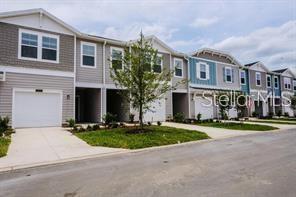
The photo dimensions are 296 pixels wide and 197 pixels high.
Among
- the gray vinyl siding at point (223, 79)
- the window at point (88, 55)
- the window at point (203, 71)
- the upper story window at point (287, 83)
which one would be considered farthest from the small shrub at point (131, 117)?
the upper story window at point (287, 83)

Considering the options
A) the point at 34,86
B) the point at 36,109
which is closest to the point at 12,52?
the point at 34,86

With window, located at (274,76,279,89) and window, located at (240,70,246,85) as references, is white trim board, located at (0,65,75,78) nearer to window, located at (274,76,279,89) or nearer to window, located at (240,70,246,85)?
window, located at (240,70,246,85)

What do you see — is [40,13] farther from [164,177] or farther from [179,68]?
[164,177]

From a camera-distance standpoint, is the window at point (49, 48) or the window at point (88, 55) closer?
the window at point (49, 48)

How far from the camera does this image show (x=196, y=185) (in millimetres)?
5305

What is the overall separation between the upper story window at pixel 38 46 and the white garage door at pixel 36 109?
228 centimetres

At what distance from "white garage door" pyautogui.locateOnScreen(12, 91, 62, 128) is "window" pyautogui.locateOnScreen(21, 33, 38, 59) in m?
2.39

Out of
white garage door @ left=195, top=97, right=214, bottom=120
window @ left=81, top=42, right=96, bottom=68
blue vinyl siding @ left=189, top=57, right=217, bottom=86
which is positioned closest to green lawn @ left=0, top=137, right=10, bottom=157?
window @ left=81, top=42, right=96, bottom=68

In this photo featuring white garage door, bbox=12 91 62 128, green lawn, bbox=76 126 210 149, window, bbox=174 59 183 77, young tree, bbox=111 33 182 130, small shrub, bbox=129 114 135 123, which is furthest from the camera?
window, bbox=174 59 183 77

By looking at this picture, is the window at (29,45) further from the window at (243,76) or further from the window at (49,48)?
the window at (243,76)

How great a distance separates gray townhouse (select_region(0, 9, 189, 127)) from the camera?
15195 mm

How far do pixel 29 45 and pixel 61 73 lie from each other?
2558 mm

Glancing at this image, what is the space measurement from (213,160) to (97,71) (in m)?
13.2

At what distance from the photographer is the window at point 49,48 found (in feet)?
53.9
